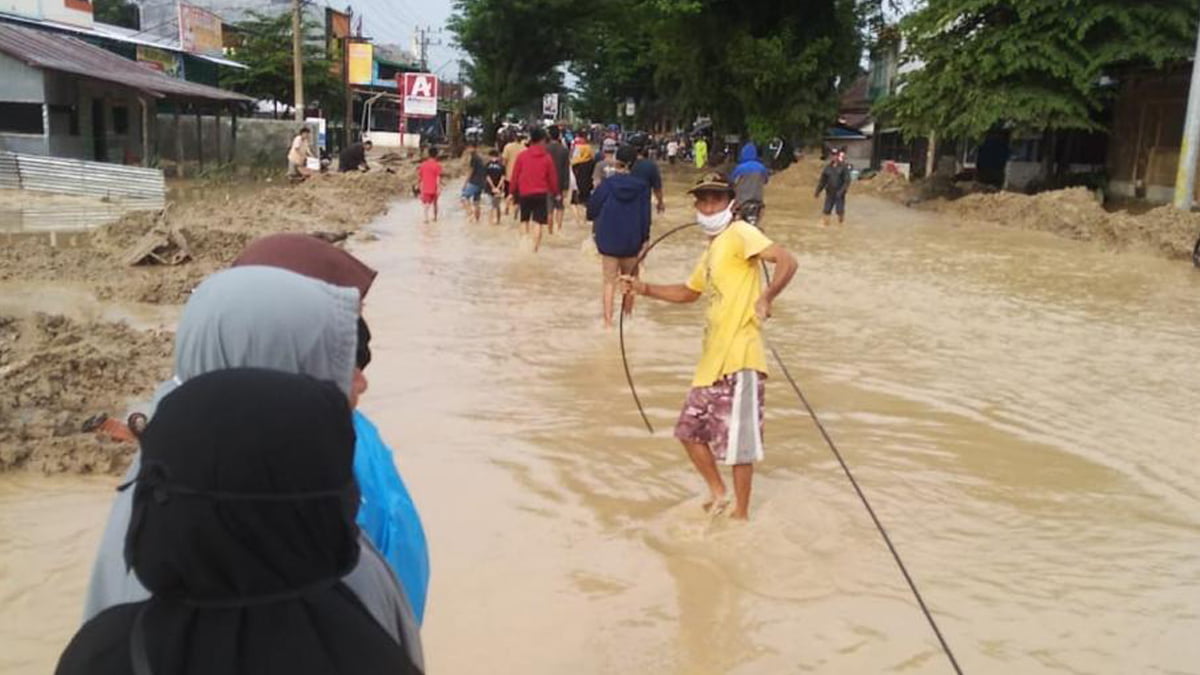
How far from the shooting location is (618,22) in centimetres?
4981

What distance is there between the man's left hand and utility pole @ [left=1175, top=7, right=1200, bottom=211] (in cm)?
1647

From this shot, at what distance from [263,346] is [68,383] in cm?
571

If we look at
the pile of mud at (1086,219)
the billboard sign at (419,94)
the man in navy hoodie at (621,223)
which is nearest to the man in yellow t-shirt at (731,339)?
the man in navy hoodie at (621,223)

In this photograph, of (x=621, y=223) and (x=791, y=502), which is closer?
(x=791, y=502)

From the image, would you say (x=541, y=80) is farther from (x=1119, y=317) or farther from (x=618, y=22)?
(x=1119, y=317)

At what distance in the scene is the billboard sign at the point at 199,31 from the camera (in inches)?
1559

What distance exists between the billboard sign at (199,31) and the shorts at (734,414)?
39.5 m

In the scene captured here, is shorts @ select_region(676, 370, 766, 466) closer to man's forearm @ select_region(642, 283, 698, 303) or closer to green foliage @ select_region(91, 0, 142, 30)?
man's forearm @ select_region(642, 283, 698, 303)

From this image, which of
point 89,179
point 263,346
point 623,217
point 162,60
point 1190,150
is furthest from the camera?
point 162,60

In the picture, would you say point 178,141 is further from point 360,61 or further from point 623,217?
point 623,217

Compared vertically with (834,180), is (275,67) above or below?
above

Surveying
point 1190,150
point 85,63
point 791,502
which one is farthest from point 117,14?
point 791,502

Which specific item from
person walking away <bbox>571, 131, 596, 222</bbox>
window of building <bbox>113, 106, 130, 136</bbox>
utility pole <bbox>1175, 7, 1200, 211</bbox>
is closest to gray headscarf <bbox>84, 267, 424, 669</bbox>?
person walking away <bbox>571, 131, 596, 222</bbox>

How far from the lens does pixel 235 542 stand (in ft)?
4.72
